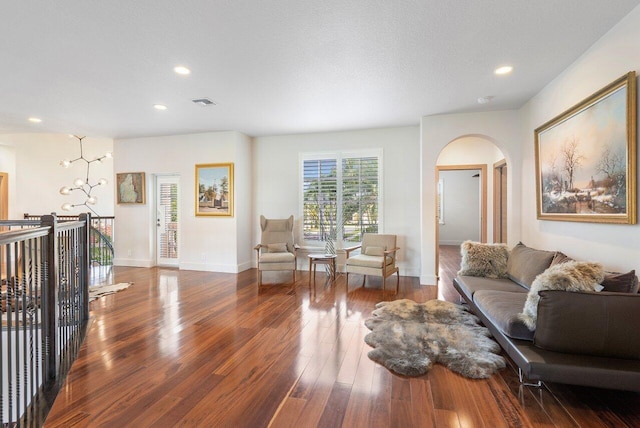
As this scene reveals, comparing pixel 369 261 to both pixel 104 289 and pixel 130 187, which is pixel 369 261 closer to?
pixel 104 289

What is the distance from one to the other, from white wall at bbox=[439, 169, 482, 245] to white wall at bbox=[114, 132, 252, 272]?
262 inches

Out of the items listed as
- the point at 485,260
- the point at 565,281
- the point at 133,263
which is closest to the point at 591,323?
the point at 565,281

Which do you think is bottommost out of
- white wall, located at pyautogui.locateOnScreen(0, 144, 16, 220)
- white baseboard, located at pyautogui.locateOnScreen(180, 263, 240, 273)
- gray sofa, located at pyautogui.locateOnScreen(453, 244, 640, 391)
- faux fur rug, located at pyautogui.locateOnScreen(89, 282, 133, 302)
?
faux fur rug, located at pyautogui.locateOnScreen(89, 282, 133, 302)

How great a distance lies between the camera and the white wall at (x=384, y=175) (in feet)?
18.6

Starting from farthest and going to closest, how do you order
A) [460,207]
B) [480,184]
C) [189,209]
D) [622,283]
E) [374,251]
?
[460,207] → [480,184] → [189,209] → [374,251] → [622,283]

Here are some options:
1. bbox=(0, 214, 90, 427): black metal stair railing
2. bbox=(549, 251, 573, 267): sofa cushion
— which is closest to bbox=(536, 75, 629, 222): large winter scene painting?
bbox=(549, 251, 573, 267): sofa cushion

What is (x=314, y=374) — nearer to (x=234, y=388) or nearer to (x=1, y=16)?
(x=234, y=388)

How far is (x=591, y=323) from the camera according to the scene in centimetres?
189

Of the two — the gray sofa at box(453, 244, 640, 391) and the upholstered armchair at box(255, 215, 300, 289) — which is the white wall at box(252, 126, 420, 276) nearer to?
the upholstered armchair at box(255, 215, 300, 289)

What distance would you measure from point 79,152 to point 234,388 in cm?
1011

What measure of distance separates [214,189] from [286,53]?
12.1ft

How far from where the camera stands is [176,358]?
2561mm

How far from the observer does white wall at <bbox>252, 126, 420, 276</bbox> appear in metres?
5.66

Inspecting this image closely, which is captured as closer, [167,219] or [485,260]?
[485,260]
